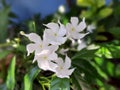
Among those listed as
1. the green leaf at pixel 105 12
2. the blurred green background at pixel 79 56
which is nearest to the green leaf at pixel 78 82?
the blurred green background at pixel 79 56

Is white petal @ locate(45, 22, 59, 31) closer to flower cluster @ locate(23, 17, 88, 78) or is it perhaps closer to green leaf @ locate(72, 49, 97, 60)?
flower cluster @ locate(23, 17, 88, 78)

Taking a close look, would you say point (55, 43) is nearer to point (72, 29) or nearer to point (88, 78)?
point (72, 29)

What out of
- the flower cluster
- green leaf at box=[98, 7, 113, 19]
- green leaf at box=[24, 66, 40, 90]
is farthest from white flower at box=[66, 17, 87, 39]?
green leaf at box=[98, 7, 113, 19]

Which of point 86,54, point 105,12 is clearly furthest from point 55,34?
point 105,12

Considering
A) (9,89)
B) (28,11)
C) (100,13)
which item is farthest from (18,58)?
(28,11)

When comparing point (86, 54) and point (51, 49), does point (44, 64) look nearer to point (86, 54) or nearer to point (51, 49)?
point (51, 49)

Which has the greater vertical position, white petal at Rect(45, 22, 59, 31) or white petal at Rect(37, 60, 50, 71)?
white petal at Rect(45, 22, 59, 31)

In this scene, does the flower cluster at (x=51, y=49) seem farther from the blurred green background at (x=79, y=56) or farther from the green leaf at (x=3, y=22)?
the green leaf at (x=3, y=22)
